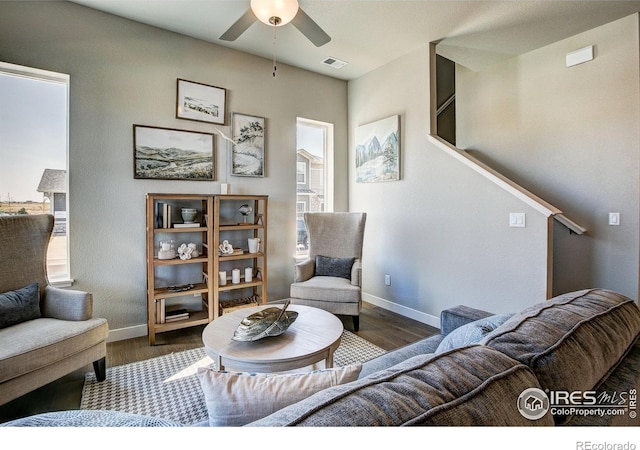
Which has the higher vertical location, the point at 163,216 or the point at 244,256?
the point at 163,216

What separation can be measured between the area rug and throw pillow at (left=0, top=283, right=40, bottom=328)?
1.85 ft

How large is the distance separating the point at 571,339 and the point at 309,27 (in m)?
2.21

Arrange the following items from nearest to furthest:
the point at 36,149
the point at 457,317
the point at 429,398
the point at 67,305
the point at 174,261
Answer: the point at 429,398, the point at 457,317, the point at 67,305, the point at 36,149, the point at 174,261

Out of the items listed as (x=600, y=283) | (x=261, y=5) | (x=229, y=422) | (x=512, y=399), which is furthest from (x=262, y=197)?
(x=600, y=283)

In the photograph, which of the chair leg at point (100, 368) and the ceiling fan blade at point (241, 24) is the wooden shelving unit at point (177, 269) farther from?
the ceiling fan blade at point (241, 24)

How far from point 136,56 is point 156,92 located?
1.07 feet

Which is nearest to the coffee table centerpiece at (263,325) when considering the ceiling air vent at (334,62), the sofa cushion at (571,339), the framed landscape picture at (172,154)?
the sofa cushion at (571,339)

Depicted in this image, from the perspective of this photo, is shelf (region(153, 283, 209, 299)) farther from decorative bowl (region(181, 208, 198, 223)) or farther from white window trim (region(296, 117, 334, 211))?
white window trim (region(296, 117, 334, 211))

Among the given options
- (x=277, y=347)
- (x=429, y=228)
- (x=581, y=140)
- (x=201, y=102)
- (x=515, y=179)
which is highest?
(x=201, y=102)

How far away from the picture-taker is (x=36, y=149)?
Result: 2.53 metres

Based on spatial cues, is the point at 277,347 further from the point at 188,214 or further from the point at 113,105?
the point at 113,105

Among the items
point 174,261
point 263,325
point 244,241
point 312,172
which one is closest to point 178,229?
point 174,261

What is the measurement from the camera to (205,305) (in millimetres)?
3078

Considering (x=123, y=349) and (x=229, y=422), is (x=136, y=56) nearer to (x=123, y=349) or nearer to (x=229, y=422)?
(x=123, y=349)
